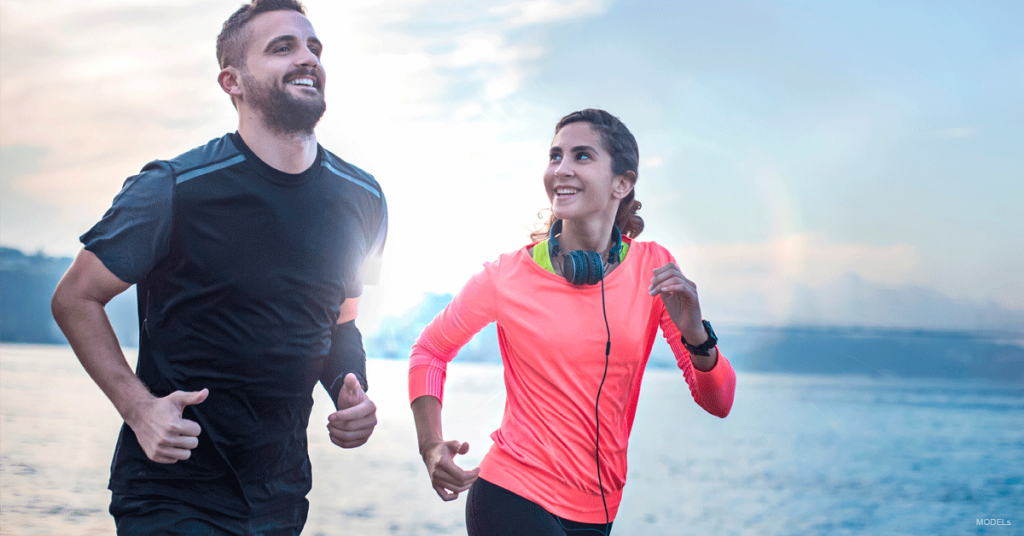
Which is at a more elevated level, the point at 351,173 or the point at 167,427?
the point at 351,173

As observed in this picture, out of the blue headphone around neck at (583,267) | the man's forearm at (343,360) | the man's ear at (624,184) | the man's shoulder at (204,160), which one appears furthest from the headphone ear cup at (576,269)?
the man's shoulder at (204,160)

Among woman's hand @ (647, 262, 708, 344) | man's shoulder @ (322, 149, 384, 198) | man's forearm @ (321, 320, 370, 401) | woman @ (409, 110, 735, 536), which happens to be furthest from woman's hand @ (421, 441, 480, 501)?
man's shoulder @ (322, 149, 384, 198)

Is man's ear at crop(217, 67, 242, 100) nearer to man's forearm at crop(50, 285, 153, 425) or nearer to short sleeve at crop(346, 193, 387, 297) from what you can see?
short sleeve at crop(346, 193, 387, 297)

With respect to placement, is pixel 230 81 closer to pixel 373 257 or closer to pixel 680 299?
pixel 373 257

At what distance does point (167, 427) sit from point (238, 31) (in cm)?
140

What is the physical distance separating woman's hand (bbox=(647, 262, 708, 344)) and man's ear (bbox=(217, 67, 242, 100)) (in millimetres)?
1605

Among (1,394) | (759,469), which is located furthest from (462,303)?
(1,394)

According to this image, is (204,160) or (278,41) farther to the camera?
(278,41)

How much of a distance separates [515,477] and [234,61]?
1787 millimetres

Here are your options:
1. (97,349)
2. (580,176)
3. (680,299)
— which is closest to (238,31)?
(97,349)

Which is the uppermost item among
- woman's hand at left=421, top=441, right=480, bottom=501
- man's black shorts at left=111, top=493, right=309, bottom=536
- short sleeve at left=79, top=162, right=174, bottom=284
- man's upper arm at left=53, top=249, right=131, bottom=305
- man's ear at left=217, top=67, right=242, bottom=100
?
man's ear at left=217, top=67, right=242, bottom=100

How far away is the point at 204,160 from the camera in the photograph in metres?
2.50

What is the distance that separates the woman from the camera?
8.62 ft

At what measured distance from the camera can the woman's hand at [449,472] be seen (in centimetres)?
254
